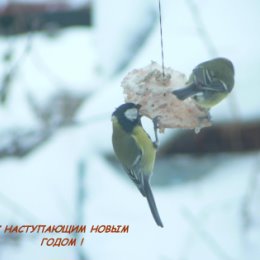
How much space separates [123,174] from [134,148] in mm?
1183

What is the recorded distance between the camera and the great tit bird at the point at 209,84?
Result: 61 cm

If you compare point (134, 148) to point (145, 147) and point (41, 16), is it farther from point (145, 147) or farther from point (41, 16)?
point (41, 16)

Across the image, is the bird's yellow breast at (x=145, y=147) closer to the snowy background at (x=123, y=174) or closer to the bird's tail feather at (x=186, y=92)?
the bird's tail feather at (x=186, y=92)

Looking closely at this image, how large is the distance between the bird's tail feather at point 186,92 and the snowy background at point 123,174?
2.06 feet

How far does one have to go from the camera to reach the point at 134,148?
2.05 ft

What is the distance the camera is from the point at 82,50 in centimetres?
271

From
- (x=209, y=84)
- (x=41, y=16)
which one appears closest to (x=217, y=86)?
(x=209, y=84)

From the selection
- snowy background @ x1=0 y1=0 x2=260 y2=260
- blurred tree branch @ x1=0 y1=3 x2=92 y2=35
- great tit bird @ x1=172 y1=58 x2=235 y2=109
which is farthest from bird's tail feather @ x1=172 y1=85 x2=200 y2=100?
blurred tree branch @ x1=0 y1=3 x2=92 y2=35

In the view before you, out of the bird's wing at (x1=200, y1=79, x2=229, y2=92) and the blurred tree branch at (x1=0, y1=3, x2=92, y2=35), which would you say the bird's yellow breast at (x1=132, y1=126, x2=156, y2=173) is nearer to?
the bird's wing at (x1=200, y1=79, x2=229, y2=92)

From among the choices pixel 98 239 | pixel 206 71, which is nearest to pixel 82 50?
pixel 98 239

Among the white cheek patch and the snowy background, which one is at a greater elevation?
the white cheek patch

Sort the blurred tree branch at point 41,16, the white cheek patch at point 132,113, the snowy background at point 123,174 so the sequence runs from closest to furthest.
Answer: the white cheek patch at point 132,113 < the snowy background at point 123,174 < the blurred tree branch at point 41,16

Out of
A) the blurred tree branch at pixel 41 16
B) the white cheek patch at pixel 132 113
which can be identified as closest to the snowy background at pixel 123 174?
the blurred tree branch at pixel 41 16

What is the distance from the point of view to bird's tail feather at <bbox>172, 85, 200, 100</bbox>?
609mm
